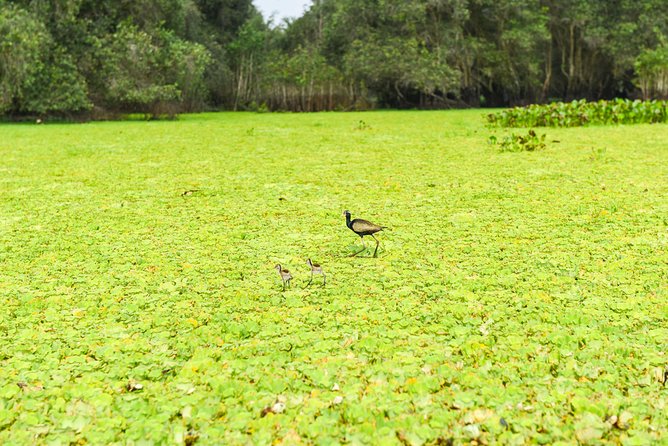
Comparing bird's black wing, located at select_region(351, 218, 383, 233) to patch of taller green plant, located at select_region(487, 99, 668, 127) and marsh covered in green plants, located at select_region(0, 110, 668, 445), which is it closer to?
marsh covered in green plants, located at select_region(0, 110, 668, 445)

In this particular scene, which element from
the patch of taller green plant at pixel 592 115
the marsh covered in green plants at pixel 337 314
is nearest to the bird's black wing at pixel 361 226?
the marsh covered in green plants at pixel 337 314

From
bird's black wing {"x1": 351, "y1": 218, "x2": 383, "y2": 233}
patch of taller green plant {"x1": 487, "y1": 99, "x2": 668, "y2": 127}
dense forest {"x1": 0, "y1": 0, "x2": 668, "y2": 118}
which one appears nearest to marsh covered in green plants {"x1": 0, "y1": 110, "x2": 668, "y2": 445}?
bird's black wing {"x1": 351, "y1": 218, "x2": 383, "y2": 233}

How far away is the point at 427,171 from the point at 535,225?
2.37m

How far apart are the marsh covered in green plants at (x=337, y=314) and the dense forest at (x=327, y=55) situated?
10.4 meters

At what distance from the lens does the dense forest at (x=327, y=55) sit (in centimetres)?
1434

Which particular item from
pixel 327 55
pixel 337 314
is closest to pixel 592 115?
pixel 337 314

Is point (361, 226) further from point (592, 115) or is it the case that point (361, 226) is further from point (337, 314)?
point (592, 115)

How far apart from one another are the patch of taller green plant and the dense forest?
7283mm

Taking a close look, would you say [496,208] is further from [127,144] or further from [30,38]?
[30,38]

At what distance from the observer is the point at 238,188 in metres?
5.34

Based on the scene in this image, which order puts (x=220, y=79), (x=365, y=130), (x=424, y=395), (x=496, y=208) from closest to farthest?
(x=424, y=395), (x=496, y=208), (x=365, y=130), (x=220, y=79)

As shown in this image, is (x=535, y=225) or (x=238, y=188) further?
(x=238, y=188)

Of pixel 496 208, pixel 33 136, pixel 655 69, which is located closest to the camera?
pixel 496 208

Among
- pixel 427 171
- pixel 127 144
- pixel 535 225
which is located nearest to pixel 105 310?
pixel 535 225
